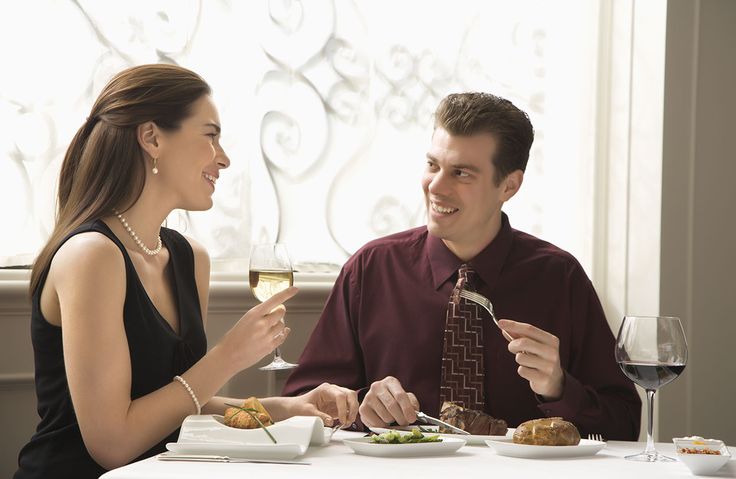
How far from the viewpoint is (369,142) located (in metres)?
3.03

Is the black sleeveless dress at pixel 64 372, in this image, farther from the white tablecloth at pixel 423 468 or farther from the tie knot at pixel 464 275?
the tie knot at pixel 464 275

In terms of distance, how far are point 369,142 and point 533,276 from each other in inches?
34.2

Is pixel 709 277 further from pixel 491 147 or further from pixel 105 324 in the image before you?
pixel 105 324

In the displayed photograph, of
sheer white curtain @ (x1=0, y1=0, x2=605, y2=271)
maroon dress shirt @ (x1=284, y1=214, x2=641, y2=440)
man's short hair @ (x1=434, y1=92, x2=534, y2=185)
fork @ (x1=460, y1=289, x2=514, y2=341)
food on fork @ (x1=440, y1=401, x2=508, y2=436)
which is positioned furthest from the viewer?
sheer white curtain @ (x1=0, y1=0, x2=605, y2=271)

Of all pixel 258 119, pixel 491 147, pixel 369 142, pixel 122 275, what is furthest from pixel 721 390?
pixel 122 275

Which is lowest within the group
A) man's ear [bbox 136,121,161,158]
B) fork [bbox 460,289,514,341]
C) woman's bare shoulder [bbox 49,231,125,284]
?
fork [bbox 460,289,514,341]

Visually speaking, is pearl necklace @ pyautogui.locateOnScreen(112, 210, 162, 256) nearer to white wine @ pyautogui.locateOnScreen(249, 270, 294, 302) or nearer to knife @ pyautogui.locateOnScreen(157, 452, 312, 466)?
white wine @ pyautogui.locateOnScreen(249, 270, 294, 302)

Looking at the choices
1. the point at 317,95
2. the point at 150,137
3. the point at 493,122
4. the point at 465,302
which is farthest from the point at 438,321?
the point at 317,95

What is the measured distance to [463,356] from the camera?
7.44 feet

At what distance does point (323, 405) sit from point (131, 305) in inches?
19.0

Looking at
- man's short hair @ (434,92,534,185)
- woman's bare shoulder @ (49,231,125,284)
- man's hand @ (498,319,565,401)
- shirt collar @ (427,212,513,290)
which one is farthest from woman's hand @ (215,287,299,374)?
man's short hair @ (434,92,534,185)

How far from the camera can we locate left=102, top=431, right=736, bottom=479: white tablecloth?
141 centimetres

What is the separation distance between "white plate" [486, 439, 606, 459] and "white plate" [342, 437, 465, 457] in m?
0.07

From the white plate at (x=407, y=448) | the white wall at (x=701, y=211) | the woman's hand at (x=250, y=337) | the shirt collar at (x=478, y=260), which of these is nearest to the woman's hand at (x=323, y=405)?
the woman's hand at (x=250, y=337)
